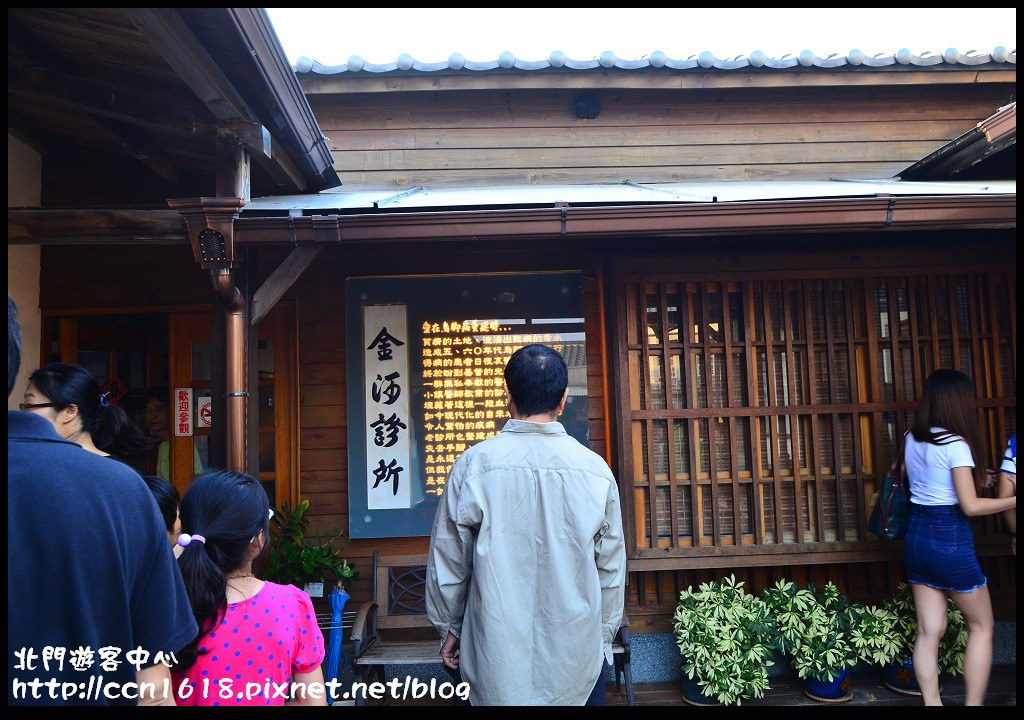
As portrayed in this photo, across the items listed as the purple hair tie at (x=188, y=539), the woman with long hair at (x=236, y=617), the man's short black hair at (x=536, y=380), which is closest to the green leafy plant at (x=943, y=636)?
the man's short black hair at (x=536, y=380)

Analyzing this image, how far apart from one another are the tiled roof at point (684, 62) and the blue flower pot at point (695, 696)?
4.79 meters

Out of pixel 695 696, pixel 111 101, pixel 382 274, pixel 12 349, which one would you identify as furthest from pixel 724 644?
pixel 111 101

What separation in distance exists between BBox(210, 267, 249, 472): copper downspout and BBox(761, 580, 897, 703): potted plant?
356 cm

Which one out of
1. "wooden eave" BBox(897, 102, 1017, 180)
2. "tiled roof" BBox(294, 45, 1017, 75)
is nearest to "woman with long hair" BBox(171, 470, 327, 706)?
"tiled roof" BBox(294, 45, 1017, 75)

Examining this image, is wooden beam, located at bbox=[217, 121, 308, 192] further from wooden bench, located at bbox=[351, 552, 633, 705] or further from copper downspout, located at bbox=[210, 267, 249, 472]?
wooden bench, located at bbox=[351, 552, 633, 705]

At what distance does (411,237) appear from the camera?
140 inches

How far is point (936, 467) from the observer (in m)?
3.72

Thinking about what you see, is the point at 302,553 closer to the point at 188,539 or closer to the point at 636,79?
the point at 188,539

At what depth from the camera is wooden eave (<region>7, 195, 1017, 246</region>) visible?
353 cm

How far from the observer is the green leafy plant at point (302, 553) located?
439 centimetres
